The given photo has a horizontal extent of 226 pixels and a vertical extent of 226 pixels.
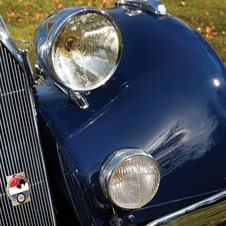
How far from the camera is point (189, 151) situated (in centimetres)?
136

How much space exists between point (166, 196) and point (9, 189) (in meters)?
0.78

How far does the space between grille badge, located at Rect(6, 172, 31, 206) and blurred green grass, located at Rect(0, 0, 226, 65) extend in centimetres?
312

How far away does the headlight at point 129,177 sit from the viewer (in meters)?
1.17

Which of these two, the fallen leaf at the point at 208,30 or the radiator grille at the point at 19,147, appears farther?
the fallen leaf at the point at 208,30

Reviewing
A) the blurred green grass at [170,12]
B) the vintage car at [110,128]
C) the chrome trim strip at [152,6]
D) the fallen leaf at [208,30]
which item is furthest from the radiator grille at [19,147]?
the fallen leaf at [208,30]

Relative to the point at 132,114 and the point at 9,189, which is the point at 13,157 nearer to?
the point at 9,189

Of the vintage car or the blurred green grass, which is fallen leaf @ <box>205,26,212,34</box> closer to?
the blurred green grass

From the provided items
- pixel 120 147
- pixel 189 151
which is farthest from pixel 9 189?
pixel 189 151

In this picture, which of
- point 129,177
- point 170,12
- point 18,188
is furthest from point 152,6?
point 170,12

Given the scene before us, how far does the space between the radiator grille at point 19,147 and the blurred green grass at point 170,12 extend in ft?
9.95

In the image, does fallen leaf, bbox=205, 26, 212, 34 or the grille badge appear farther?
fallen leaf, bbox=205, 26, 212, 34

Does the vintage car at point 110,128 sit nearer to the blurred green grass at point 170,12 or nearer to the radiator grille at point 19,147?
the radiator grille at point 19,147

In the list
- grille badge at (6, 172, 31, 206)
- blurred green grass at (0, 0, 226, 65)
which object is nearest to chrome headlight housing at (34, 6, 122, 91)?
grille badge at (6, 172, 31, 206)

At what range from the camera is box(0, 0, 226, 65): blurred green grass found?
4301 mm
